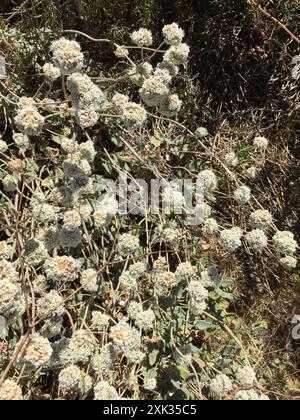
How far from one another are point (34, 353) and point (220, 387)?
656 millimetres

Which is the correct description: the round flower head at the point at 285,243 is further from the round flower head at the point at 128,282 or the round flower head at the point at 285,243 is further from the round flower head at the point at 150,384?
the round flower head at the point at 150,384

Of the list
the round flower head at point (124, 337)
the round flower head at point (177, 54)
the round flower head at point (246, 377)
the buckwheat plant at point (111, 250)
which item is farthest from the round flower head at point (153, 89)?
the round flower head at point (246, 377)

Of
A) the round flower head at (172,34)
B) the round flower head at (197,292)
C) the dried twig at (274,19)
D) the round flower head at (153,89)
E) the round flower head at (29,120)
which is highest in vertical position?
the dried twig at (274,19)

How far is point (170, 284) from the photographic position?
5.49 ft

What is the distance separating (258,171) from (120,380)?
1.47m

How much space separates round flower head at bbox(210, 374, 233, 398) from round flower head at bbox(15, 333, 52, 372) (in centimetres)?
59

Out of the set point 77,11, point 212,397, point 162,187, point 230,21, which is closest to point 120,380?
point 212,397

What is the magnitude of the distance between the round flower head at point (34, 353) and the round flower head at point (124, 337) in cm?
22

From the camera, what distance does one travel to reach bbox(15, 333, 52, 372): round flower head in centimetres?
136

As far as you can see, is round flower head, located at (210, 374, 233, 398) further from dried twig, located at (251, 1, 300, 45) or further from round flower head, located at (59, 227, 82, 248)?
dried twig, located at (251, 1, 300, 45)

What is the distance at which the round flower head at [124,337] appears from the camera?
4.81 feet

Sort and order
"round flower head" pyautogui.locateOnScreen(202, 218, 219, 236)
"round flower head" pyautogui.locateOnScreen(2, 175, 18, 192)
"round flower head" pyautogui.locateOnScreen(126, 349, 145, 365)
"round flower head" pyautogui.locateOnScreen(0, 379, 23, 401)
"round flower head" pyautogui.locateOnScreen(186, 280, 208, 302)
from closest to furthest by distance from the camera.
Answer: "round flower head" pyautogui.locateOnScreen(0, 379, 23, 401) → "round flower head" pyautogui.locateOnScreen(126, 349, 145, 365) → "round flower head" pyautogui.locateOnScreen(186, 280, 208, 302) → "round flower head" pyautogui.locateOnScreen(2, 175, 18, 192) → "round flower head" pyautogui.locateOnScreen(202, 218, 219, 236)

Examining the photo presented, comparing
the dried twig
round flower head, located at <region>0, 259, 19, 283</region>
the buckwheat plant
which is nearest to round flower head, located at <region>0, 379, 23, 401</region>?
the buckwheat plant

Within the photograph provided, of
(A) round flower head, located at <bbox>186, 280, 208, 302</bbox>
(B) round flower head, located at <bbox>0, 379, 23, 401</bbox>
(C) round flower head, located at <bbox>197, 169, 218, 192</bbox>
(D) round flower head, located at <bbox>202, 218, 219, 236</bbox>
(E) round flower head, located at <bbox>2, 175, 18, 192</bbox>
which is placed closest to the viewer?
(B) round flower head, located at <bbox>0, 379, 23, 401</bbox>
